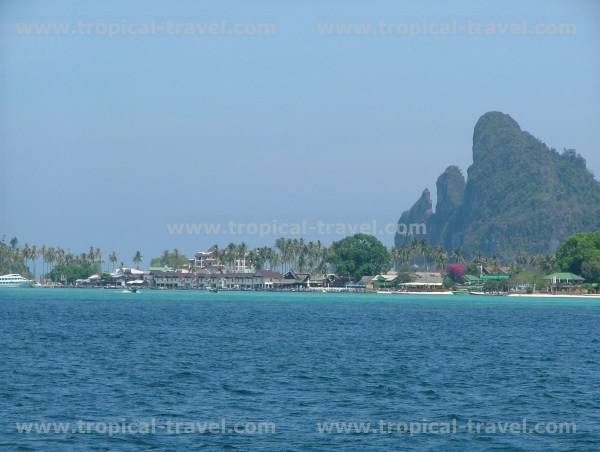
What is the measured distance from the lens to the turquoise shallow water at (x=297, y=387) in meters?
30.1

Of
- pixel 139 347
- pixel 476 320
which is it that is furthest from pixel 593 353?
pixel 476 320

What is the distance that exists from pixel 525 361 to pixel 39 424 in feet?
102

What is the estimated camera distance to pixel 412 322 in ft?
323

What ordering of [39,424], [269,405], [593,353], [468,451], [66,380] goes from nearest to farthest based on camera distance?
[468,451] → [39,424] → [269,405] → [66,380] → [593,353]

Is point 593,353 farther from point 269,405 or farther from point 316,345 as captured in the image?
point 269,405

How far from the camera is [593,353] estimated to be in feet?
198

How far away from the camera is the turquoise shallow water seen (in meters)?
30.1

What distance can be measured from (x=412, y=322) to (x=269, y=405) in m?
63.7

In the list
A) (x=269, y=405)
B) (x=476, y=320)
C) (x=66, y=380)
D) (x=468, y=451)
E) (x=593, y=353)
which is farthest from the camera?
(x=476, y=320)

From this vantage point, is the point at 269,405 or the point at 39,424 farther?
the point at 269,405

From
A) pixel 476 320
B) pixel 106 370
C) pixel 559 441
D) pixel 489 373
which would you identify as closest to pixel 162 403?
pixel 106 370

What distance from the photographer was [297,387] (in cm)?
4119

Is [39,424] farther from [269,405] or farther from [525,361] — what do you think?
[525,361]

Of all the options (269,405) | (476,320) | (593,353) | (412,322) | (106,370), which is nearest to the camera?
(269,405)
